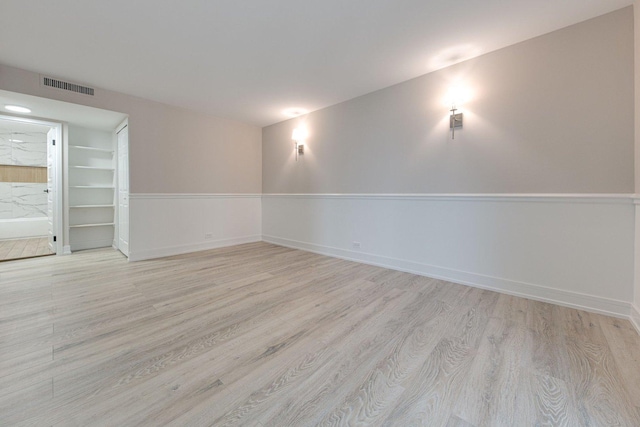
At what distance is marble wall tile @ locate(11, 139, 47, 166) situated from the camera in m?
5.20

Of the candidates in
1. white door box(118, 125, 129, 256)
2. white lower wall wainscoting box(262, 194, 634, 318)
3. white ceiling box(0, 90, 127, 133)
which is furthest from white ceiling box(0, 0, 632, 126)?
white lower wall wainscoting box(262, 194, 634, 318)

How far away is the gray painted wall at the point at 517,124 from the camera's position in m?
1.94

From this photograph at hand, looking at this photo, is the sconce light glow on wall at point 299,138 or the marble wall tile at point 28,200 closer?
the sconce light glow on wall at point 299,138

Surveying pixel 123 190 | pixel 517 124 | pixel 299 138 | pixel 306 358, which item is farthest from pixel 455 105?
pixel 123 190

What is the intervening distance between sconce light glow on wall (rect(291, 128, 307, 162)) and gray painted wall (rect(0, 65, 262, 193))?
1.08 metres

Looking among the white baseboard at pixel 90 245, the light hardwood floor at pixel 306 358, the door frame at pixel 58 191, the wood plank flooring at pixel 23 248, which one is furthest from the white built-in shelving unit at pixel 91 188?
the light hardwood floor at pixel 306 358

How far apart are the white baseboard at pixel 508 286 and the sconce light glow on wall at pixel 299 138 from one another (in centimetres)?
193

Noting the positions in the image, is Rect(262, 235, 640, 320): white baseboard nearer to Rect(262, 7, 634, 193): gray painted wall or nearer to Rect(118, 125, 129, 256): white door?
Rect(262, 7, 634, 193): gray painted wall

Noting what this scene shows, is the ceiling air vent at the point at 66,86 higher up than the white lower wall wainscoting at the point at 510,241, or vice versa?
the ceiling air vent at the point at 66,86

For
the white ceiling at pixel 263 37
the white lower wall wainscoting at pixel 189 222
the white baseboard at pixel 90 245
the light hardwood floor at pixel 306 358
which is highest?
the white ceiling at pixel 263 37

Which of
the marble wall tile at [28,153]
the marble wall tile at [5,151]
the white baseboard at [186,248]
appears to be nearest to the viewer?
the white baseboard at [186,248]

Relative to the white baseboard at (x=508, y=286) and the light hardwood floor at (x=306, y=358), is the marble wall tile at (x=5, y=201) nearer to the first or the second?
the light hardwood floor at (x=306, y=358)

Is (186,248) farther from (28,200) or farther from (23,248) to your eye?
(28,200)

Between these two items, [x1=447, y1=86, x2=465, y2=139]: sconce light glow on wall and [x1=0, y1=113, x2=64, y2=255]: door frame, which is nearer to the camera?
[x1=447, y1=86, x2=465, y2=139]: sconce light glow on wall
